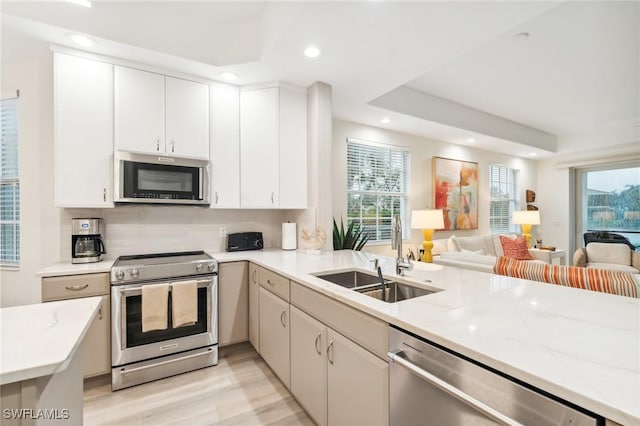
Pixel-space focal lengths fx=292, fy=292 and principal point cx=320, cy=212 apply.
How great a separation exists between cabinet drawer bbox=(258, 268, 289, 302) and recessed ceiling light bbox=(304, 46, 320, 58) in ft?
5.71

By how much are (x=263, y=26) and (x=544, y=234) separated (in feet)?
23.4

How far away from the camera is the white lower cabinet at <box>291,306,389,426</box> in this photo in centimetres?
121

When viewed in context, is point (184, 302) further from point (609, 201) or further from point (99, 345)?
point (609, 201)

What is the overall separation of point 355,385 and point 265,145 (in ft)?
7.41

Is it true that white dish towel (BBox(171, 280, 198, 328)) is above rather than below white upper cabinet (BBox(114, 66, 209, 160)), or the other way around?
below

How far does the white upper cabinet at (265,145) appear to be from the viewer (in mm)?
2891

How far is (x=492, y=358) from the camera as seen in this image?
0.79 metres

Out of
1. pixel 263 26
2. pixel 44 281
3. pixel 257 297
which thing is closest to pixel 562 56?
pixel 263 26

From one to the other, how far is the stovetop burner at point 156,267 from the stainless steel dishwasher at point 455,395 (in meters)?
1.76

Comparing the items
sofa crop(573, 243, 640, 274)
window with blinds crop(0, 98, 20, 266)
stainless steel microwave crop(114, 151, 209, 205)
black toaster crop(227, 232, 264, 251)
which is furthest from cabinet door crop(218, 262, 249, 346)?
sofa crop(573, 243, 640, 274)

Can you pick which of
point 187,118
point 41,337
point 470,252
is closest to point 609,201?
point 470,252

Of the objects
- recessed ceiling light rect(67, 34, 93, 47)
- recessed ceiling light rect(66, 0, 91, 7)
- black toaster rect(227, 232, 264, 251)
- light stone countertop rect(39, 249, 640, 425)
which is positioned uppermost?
recessed ceiling light rect(66, 0, 91, 7)

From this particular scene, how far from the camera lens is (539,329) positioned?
3.19 ft

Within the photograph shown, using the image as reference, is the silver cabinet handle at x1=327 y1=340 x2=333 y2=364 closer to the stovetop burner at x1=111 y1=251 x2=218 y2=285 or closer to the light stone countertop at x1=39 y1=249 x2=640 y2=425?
the light stone countertop at x1=39 y1=249 x2=640 y2=425
